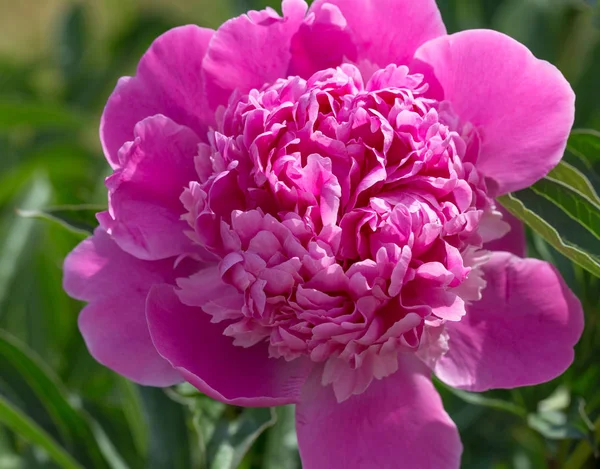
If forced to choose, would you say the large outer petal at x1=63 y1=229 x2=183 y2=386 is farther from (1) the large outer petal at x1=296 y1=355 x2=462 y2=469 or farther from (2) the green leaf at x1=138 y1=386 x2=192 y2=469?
(2) the green leaf at x1=138 y1=386 x2=192 y2=469

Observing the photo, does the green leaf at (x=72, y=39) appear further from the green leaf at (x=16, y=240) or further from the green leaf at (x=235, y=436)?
the green leaf at (x=235, y=436)

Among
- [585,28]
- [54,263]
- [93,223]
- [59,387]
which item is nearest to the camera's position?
[93,223]

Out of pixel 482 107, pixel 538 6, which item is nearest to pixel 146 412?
pixel 482 107

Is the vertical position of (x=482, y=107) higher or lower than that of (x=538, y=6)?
higher

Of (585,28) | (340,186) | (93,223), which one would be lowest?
(585,28)

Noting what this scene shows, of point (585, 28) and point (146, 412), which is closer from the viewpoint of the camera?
point (146, 412)

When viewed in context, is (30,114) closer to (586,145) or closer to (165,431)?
(165,431)

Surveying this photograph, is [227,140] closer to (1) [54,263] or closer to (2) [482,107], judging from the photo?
(2) [482,107]
